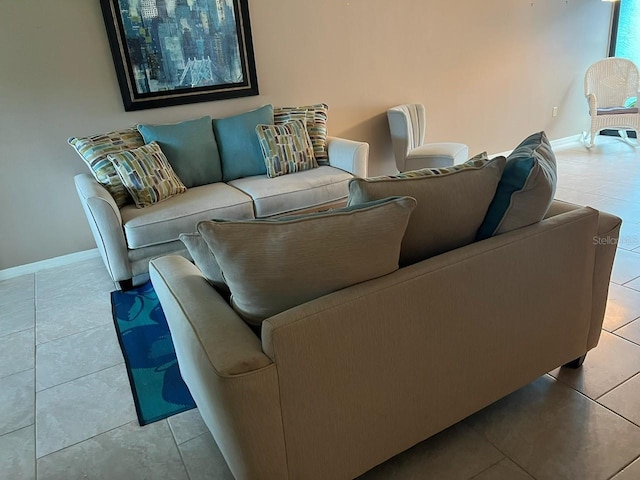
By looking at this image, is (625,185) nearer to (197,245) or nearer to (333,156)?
(333,156)

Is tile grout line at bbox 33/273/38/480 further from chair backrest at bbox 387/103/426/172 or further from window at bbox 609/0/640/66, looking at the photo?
window at bbox 609/0/640/66

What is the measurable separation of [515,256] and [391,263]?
0.44 meters

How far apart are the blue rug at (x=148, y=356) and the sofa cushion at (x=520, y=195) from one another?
1382 millimetres

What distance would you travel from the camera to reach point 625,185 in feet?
13.4

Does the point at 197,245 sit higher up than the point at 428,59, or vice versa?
the point at 428,59

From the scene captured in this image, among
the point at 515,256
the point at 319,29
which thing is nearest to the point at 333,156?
the point at 319,29

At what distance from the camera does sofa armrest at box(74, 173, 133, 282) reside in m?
2.69

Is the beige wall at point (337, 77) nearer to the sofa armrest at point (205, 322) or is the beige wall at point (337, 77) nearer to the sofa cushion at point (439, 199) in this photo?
the sofa armrest at point (205, 322)

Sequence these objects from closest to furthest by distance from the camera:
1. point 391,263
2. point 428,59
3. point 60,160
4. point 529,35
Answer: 1. point 391,263
2. point 60,160
3. point 428,59
4. point 529,35

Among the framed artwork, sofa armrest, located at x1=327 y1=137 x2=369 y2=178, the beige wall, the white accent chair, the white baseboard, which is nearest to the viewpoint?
the beige wall

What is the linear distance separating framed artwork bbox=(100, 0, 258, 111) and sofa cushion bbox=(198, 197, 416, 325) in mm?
2656

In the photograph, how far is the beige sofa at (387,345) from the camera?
114cm

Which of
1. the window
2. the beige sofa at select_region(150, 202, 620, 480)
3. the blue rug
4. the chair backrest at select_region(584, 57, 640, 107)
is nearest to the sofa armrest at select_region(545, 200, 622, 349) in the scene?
the beige sofa at select_region(150, 202, 620, 480)

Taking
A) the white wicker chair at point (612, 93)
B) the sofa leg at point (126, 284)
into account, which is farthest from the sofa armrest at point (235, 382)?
the white wicker chair at point (612, 93)
